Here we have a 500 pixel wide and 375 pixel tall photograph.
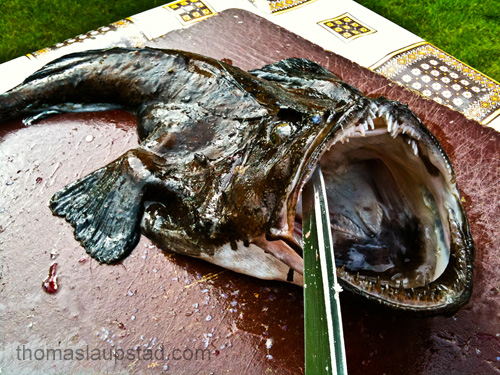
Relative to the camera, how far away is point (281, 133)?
2.19 meters

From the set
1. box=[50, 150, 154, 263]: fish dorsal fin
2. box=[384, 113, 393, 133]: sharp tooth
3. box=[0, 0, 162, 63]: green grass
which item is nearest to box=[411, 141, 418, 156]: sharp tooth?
box=[384, 113, 393, 133]: sharp tooth

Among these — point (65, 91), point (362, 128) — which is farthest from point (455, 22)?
point (65, 91)

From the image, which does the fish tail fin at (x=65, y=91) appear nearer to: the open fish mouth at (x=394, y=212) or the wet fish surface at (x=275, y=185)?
the wet fish surface at (x=275, y=185)

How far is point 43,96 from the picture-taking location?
3367mm

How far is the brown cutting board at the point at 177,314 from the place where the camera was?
7.08ft

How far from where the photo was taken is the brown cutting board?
216 centimetres

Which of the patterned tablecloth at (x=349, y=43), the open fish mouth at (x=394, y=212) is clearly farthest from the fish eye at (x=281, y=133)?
the patterned tablecloth at (x=349, y=43)

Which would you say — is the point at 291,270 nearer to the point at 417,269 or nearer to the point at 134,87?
the point at 417,269

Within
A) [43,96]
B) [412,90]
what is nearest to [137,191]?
[43,96]

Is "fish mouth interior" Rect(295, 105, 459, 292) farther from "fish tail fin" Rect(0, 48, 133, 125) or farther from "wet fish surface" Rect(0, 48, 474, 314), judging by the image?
"fish tail fin" Rect(0, 48, 133, 125)

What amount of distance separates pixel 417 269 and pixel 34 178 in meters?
2.33

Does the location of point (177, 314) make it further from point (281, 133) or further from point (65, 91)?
point (65, 91)

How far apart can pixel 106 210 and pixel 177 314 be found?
77 cm

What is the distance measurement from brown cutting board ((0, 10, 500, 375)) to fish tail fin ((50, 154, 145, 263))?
0.20ft
